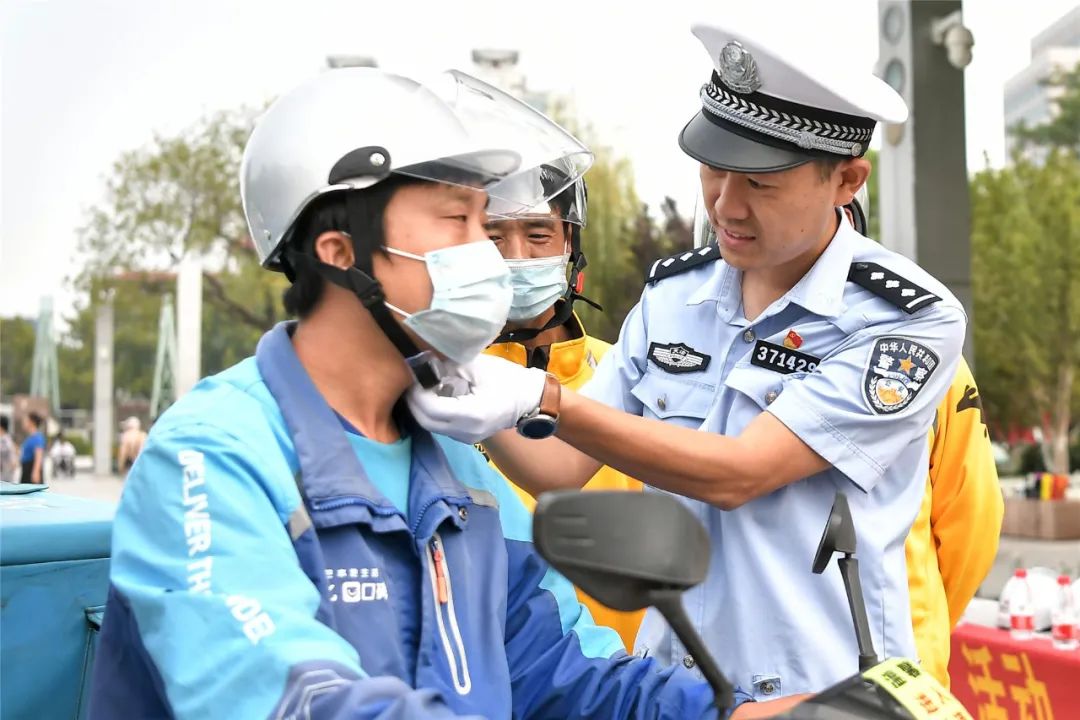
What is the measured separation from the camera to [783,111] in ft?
7.46

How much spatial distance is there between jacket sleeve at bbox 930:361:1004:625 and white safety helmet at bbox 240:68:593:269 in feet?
4.09

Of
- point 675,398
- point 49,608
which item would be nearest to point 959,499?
point 675,398

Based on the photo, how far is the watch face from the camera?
81.7 inches

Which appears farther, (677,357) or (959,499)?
(959,499)

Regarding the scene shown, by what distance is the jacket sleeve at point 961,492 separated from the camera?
2676 millimetres

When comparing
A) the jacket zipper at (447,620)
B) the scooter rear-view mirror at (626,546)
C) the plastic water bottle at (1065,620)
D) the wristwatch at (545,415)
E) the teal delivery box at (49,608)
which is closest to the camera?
A: the scooter rear-view mirror at (626,546)

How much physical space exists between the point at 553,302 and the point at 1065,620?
95.7 inches

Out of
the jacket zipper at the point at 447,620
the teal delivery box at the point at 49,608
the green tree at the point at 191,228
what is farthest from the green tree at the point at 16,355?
the jacket zipper at the point at 447,620

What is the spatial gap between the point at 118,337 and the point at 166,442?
33134 mm

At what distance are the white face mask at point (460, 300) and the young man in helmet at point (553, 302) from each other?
106 centimetres

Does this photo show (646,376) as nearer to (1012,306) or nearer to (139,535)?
(139,535)

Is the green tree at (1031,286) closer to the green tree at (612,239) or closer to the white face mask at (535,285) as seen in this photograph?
the green tree at (612,239)

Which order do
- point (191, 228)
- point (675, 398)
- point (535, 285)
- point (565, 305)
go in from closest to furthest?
1. point (675, 398)
2. point (535, 285)
3. point (565, 305)
4. point (191, 228)

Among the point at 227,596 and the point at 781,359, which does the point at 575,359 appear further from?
the point at 227,596
